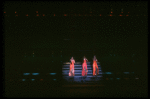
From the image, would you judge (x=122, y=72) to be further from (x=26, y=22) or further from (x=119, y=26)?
(x=26, y=22)

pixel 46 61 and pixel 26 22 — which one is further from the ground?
pixel 26 22

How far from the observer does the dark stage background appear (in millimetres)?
2039

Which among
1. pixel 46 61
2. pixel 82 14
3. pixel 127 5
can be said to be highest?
pixel 127 5

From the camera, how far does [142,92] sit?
2.04 m

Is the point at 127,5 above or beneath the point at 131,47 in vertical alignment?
above

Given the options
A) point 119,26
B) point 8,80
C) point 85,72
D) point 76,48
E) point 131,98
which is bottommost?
point 131,98

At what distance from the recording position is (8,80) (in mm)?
2031

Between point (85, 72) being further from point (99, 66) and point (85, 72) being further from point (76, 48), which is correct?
point (76, 48)

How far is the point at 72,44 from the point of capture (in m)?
2.09

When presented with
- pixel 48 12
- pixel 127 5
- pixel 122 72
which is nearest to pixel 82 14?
pixel 48 12

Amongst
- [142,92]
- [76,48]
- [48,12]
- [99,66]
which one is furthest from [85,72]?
[48,12]

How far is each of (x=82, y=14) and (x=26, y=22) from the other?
0.96 meters

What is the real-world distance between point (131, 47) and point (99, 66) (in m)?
0.64

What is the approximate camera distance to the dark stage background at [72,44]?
204 centimetres
